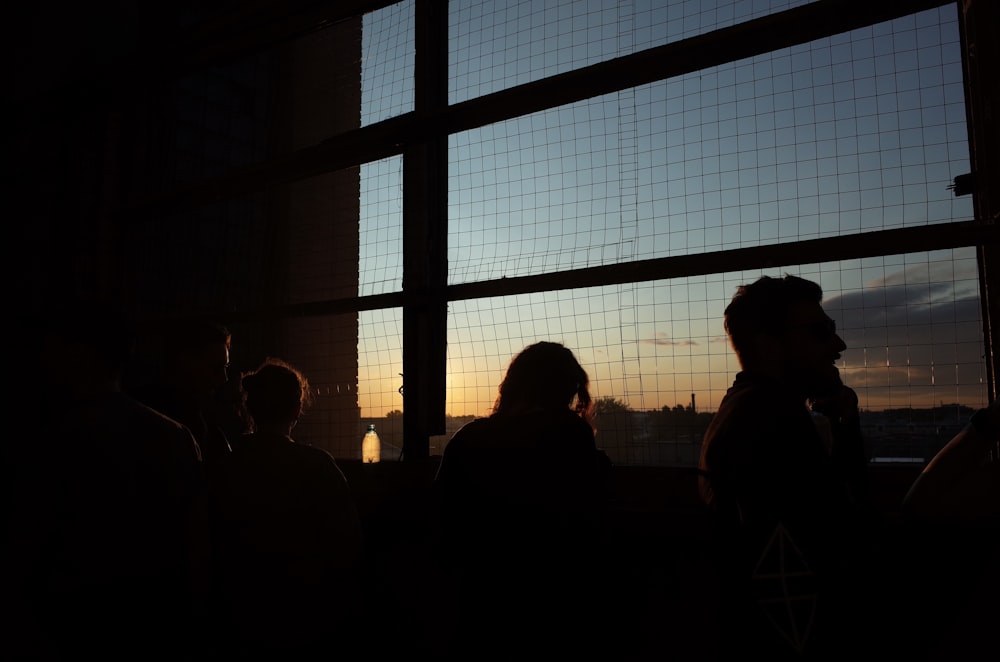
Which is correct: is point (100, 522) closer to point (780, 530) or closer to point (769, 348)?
point (780, 530)

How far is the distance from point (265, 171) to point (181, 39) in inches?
34.7

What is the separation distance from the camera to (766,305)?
1.40 metres

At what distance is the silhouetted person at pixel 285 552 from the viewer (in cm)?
169

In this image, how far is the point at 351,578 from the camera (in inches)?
70.8

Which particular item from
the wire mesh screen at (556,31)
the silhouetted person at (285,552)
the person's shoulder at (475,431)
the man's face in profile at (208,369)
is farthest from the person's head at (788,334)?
the man's face in profile at (208,369)

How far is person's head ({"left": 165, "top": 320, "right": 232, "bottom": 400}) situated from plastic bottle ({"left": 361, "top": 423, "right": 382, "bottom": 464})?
1.78ft

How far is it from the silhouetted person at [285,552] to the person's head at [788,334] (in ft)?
3.71

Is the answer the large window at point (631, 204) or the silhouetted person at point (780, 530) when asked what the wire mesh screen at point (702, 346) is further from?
the silhouetted person at point (780, 530)

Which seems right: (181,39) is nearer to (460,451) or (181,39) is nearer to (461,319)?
(461,319)

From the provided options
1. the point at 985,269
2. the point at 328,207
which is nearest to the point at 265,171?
the point at 328,207

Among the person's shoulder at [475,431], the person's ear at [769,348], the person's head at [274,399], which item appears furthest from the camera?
the person's head at [274,399]

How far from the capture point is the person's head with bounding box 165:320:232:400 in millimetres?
2250

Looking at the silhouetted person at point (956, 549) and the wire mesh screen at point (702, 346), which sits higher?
the wire mesh screen at point (702, 346)

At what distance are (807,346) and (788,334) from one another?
0.16 ft
